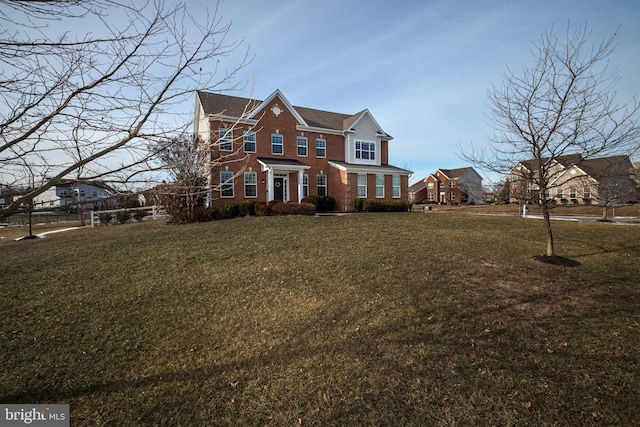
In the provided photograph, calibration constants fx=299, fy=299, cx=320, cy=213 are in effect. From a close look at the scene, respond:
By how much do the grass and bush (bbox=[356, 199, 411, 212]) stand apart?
13368mm

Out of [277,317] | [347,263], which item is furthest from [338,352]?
[347,263]

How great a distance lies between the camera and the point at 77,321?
5527 mm

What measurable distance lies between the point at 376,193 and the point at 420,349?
21.1 metres

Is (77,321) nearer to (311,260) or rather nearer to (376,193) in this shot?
(311,260)

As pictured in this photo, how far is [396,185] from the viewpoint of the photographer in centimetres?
2598

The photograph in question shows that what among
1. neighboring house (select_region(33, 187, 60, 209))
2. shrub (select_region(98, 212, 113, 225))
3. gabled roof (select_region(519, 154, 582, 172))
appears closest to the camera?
neighboring house (select_region(33, 187, 60, 209))

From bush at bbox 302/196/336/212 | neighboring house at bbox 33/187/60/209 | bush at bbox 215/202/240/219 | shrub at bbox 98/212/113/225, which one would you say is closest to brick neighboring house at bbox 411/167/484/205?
bush at bbox 302/196/336/212

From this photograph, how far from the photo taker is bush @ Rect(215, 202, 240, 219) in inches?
705

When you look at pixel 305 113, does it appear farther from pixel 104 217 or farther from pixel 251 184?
pixel 104 217

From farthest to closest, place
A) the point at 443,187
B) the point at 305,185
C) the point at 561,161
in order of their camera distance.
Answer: the point at 443,187
the point at 305,185
the point at 561,161

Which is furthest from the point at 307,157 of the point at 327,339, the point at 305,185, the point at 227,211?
the point at 327,339

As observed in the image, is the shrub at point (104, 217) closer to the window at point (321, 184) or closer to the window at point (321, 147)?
the window at point (321, 184)

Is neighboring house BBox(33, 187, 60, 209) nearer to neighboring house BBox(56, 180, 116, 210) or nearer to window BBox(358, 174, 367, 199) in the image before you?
neighboring house BBox(56, 180, 116, 210)

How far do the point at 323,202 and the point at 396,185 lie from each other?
7.35 m
